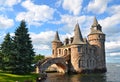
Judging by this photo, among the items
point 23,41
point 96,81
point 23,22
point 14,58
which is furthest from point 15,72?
point 96,81

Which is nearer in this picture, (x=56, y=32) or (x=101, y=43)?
(x=101, y=43)

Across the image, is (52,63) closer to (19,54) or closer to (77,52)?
(77,52)

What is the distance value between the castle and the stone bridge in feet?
5.12

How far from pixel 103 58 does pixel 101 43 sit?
5154 mm

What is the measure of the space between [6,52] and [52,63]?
64.6 feet

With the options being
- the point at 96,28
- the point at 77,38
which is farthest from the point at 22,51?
the point at 96,28

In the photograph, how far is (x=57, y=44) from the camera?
259 feet

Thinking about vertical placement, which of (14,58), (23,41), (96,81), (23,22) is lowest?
(96,81)

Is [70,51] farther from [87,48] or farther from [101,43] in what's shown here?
[101,43]

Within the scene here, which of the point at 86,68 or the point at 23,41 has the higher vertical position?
the point at 23,41

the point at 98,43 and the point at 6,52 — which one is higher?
the point at 98,43

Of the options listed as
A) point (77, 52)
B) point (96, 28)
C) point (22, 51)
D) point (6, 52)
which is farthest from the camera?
point (96, 28)

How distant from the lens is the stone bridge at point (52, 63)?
58.1m

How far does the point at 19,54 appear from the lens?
41.2 metres
